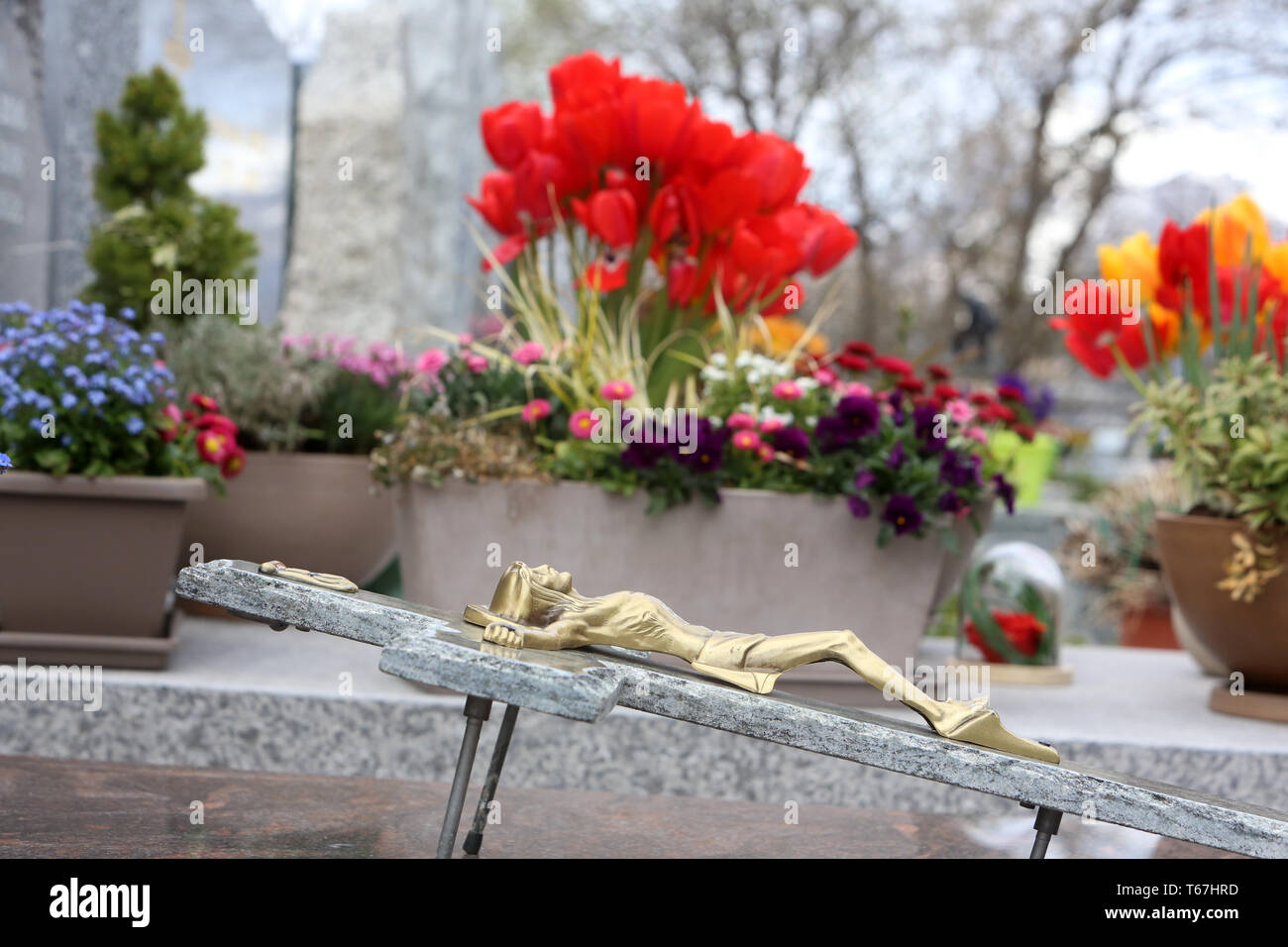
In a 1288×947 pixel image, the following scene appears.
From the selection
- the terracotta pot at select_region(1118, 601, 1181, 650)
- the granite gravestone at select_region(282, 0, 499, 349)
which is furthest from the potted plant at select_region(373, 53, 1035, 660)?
the terracotta pot at select_region(1118, 601, 1181, 650)

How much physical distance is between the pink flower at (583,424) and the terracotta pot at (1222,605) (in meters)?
1.47

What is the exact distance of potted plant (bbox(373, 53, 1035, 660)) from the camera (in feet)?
9.48

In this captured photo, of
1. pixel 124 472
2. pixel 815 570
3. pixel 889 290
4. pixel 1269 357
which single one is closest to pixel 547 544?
pixel 815 570

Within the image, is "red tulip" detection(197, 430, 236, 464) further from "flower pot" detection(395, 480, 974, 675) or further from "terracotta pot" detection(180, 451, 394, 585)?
"flower pot" detection(395, 480, 974, 675)

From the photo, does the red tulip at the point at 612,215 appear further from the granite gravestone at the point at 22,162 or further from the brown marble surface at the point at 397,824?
the granite gravestone at the point at 22,162

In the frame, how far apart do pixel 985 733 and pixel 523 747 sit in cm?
148

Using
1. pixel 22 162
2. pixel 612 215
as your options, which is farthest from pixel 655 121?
pixel 22 162

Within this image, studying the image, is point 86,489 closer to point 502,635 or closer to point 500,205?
point 500,205

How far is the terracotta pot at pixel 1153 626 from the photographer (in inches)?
234

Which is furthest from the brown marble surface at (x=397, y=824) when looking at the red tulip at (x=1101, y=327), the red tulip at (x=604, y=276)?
the red tulip at (x=1101, y=327)

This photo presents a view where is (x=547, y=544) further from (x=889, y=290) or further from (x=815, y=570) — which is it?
(x=889, y=290)

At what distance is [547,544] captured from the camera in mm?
2924

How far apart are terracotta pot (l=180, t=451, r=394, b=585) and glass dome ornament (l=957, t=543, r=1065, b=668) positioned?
5.80ft

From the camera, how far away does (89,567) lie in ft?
9.28
